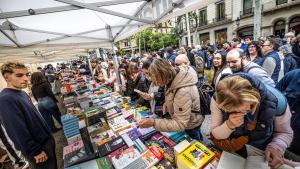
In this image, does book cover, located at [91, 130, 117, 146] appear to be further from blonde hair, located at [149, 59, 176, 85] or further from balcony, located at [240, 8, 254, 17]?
balcony, located at [240, 8, 254, 17]

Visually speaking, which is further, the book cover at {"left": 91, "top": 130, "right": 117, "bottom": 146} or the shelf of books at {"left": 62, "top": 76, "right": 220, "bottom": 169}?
the book cover at {"left": 91, "top": 130, "right": 117, "bottom": 146}

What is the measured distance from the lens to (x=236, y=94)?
1.05m

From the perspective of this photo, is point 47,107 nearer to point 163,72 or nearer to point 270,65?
point 163,72

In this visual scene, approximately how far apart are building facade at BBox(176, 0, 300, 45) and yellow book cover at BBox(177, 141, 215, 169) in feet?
61.5

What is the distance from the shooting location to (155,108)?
8.23ft

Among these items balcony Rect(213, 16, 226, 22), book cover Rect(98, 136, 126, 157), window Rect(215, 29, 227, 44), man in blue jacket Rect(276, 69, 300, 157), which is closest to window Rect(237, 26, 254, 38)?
window Rect(215, 29, 227, 44)

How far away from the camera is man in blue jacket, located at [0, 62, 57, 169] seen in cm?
183

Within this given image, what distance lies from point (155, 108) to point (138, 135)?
2.41ft

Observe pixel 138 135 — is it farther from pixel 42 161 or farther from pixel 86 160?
pixel 42 161

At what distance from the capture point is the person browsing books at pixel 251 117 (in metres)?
1.07

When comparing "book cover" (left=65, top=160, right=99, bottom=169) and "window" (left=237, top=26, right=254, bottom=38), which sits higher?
"window" (left=237, top=26, right=254, bottom=38)

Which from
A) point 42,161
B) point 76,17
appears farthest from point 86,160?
point 76,17

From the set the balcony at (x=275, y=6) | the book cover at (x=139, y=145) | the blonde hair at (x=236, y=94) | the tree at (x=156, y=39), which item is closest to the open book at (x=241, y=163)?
the blonde hair at (x=236, y=94)

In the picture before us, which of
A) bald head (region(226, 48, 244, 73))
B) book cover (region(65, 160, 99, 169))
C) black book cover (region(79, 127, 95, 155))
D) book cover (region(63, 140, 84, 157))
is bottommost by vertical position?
book cover (region(65, 160, 99, 169))
